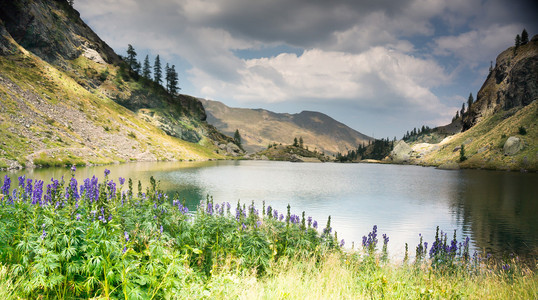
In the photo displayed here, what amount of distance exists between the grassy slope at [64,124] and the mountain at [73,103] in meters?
0.26

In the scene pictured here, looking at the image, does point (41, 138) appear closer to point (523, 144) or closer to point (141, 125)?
point (141, 125)

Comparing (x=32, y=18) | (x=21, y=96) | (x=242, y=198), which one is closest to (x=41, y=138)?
(x=21, y=96)

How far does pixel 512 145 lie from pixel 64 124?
174177mm

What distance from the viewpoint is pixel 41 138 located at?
64.2m

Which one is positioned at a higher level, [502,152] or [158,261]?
[502,152]

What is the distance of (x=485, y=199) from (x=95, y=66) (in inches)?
6797

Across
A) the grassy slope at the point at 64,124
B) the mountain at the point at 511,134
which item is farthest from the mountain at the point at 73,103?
the mountain at the point at 511,134

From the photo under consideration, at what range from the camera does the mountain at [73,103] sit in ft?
212

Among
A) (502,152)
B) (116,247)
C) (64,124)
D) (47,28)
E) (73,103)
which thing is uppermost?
(47,28)

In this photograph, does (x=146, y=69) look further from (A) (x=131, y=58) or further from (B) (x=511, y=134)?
(B) (x=511, y=134)

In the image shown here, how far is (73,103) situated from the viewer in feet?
320

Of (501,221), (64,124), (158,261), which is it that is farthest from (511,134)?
(64,124)

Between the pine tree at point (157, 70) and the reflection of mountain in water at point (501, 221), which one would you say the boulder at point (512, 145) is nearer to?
the reflection of mountain in water at point (501, 221)

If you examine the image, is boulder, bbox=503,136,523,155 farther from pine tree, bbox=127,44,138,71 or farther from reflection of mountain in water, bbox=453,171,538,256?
pine tree, bbox=127,44,138,71
